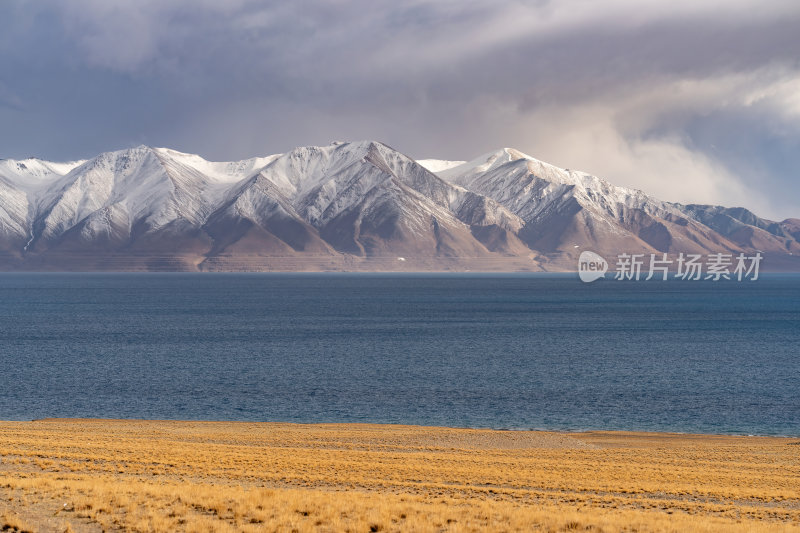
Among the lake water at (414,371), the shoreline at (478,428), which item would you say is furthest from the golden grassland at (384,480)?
the lake water at (414,371)

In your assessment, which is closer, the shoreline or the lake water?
the shoreline

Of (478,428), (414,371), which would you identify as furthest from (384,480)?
(414,371)

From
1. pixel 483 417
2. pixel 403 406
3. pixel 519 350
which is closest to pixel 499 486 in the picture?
pixel 483 417

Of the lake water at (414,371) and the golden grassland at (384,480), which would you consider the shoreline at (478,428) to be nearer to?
the lake water at (414,371)

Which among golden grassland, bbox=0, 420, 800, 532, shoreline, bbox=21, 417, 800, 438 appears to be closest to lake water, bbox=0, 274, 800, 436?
shoreline, bbox=21, 417, 800, 438

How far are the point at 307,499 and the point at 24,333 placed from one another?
116063mm

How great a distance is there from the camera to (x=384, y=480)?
3120 cm

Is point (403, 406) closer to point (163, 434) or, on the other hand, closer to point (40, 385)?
point (163, 434)

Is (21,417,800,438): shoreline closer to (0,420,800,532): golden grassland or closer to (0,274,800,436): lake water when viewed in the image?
(0,274,800,436): lake water

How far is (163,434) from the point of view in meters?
47.2

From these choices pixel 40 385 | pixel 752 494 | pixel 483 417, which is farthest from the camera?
pixel 40 385

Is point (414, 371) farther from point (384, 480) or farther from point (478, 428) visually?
point (384, 480)

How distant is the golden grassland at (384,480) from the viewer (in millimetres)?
22188

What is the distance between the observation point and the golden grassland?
22.2 metres
